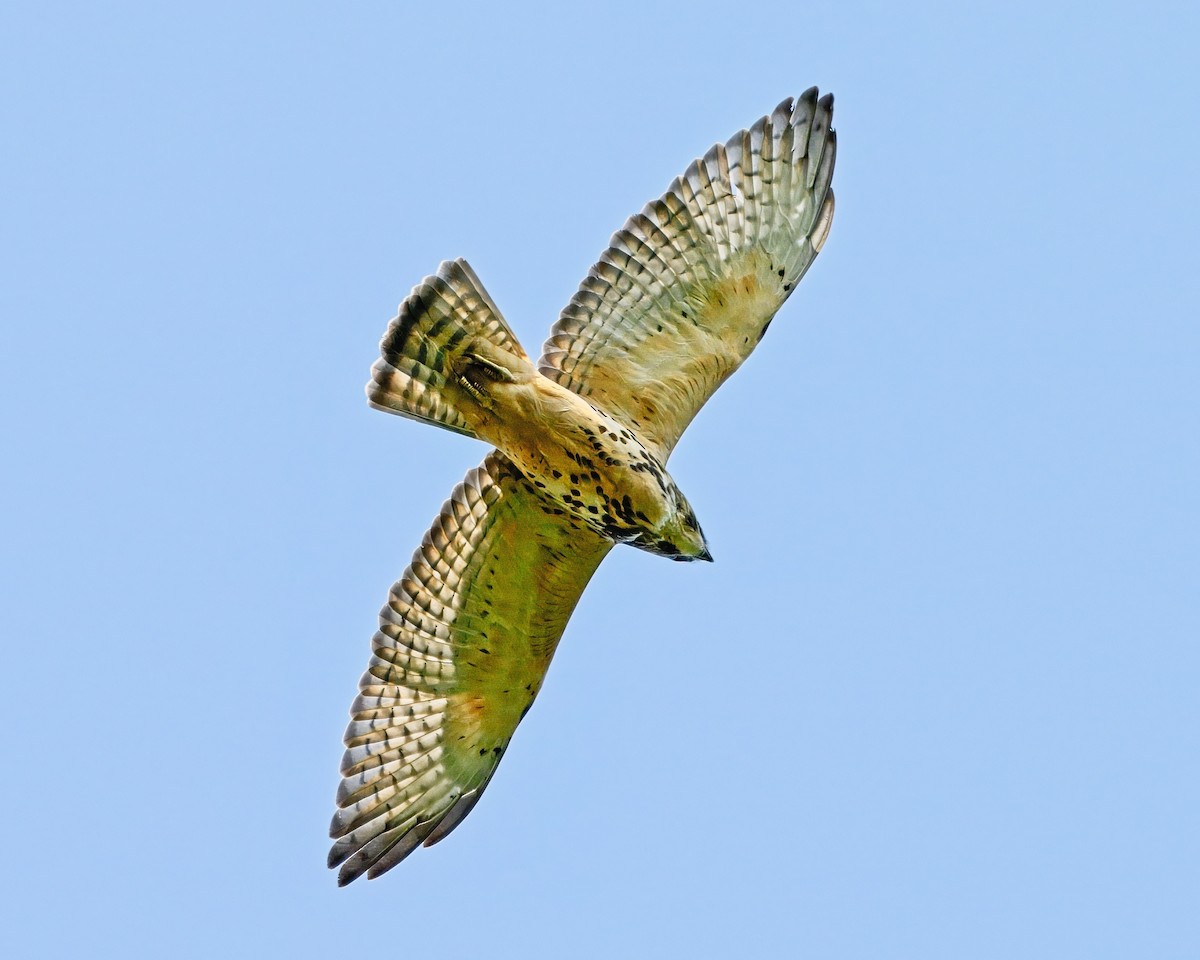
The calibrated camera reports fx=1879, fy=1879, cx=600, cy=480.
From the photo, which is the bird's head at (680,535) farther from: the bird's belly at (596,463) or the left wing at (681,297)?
the left wing at (681,297)

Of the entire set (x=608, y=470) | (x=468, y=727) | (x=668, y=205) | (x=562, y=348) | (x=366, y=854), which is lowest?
(x=366, y=854)

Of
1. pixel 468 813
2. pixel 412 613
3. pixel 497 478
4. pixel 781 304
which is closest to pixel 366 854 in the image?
pixel 468 813

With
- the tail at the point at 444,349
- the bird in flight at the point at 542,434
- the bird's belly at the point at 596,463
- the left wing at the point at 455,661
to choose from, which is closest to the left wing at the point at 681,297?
the bird in flight at the point at 542,434

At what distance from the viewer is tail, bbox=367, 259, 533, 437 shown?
911cm

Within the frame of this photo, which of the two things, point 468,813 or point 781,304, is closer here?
point 781,304

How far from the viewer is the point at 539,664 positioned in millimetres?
10016

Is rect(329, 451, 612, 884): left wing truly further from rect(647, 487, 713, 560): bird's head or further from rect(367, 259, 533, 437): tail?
rect(367, 259, 533, 437): tail

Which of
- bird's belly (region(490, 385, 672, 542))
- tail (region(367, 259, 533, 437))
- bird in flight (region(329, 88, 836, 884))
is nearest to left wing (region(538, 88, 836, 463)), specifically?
bird in flight (region(329, 88, 836, 884))

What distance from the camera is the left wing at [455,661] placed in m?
9.79

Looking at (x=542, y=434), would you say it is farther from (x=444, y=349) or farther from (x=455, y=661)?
(x=455, y=661)

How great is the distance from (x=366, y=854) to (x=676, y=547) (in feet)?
7.78

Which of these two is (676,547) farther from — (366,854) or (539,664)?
(366,854)

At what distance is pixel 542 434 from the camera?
30.1ft

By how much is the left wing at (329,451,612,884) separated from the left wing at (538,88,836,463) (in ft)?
2.25
